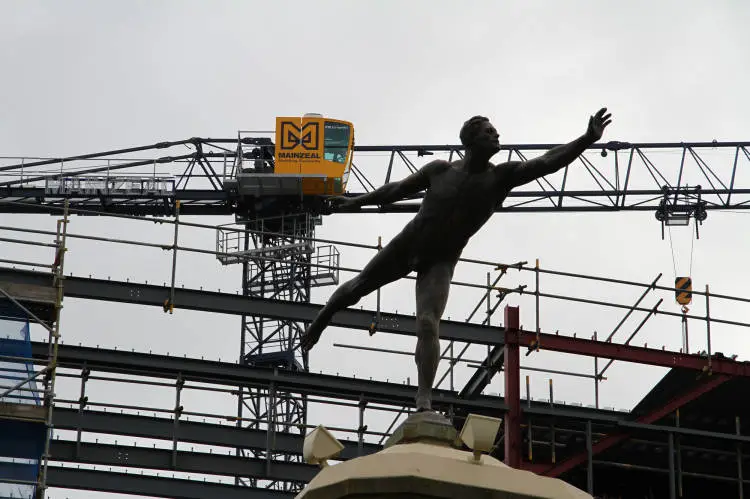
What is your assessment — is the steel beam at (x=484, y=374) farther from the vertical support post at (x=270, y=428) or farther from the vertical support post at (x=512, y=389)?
the vertical support post at (x=270, y=428)

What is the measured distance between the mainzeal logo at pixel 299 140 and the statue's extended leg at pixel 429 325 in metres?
47.6

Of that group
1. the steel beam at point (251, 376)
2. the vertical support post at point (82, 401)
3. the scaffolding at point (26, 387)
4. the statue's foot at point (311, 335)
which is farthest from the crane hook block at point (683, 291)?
the statue's foot at point (311, 335)

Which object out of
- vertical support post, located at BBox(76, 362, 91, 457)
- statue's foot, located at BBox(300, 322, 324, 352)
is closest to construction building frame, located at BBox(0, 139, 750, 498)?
vertical support post, located at BBox(76, 362, 91, 457)

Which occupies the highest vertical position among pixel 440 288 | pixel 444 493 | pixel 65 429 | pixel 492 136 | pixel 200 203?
pixel 200 203

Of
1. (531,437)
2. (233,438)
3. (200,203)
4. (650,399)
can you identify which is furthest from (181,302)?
(200,203)

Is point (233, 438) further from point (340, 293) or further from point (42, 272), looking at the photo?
point (340, 293)

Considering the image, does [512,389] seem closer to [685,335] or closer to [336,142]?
[685,335]

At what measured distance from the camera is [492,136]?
1122 centimetres

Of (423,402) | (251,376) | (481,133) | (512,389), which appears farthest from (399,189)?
(251,376)

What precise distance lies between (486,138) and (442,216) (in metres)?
0.69

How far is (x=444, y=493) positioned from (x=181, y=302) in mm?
23301

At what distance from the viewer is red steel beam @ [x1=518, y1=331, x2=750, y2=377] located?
32.1m

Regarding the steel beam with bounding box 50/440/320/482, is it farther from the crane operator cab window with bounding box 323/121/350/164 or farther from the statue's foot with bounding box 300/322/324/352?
the crane operator cab window with bounding box 323/121/350/164

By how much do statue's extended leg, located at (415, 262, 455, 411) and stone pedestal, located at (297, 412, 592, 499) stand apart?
0.74 meters
